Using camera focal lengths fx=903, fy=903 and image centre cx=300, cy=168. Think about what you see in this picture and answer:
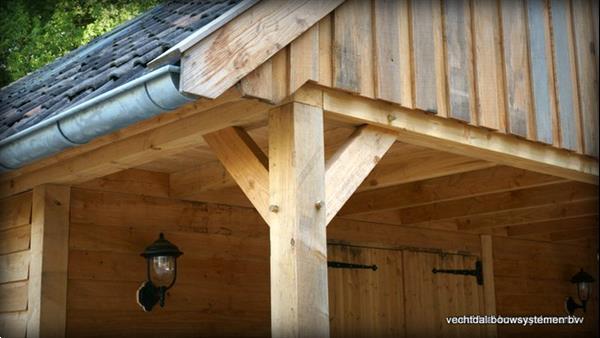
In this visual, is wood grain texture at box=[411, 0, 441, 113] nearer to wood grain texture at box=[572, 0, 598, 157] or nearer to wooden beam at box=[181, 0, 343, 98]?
wooden beam at box=[181, 0, 343, 98]

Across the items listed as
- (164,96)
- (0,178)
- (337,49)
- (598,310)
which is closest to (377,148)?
(337,49)

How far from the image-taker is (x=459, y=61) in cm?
488

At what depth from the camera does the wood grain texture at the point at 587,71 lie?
5.69 meters

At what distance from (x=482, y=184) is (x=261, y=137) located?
2.08 meters

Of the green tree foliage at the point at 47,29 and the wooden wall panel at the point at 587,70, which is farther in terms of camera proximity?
the green tree foliage at the point at 47,29

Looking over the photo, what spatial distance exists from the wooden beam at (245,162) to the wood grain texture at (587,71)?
241cm

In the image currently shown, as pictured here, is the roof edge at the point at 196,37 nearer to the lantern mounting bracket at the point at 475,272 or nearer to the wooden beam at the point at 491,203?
the wooden beam at the point at 491,203

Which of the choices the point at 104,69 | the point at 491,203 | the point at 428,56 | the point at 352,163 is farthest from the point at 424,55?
the point at 491,203

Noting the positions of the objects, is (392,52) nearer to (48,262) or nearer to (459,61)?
(459,61)

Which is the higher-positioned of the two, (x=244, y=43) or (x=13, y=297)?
(x=244, y=43)

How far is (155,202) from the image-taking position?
5.91m

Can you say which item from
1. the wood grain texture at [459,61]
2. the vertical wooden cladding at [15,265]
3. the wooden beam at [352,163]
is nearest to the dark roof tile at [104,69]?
the vertical wooden cladding at [15,265]

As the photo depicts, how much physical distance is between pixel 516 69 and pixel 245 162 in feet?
6.27

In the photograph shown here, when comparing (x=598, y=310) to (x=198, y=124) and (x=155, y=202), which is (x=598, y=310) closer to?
(x=155, y=202)
